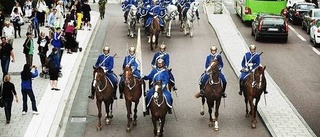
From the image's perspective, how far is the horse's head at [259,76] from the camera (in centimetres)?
1969

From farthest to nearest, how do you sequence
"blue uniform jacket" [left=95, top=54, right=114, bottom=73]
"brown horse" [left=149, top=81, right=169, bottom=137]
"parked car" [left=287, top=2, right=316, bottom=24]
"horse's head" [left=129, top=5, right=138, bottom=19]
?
"parked car" [left=287, top=2, right=316, bottom=24], "horse's head" [left=129, top=5, right=138, bottom=19], "blue uniform jacket" [left=95, top=54, right=114, bottom=73], "brown horse" [left=149, top=81, right=169, bottom=137]

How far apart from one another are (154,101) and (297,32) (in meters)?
24.8

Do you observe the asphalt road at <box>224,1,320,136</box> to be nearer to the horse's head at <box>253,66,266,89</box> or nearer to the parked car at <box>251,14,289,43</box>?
the parked car at <box>251,14,289,43</box>

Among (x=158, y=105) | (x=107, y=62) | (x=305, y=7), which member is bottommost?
(x=158, y=105)

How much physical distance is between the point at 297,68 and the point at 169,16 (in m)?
9.21

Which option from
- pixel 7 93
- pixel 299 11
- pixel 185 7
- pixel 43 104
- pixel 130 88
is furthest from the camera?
pixel 299 11

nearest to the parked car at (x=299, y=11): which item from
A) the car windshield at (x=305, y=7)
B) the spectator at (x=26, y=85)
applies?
the car windshield at (x=305, y=7)

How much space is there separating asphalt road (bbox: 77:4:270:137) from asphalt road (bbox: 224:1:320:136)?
202 cm

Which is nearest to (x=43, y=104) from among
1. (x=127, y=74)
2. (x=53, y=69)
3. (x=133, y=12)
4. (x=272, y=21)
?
(x=53, y=69)

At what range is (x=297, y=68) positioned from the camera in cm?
2948

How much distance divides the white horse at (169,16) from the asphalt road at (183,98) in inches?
22.8

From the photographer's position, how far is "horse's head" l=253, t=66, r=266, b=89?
19.7 meters

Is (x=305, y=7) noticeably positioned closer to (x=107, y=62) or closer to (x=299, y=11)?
(x=299, y=11)

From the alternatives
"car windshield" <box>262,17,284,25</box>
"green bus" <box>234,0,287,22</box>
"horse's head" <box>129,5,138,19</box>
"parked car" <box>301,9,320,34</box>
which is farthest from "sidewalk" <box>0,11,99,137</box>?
"parked car" <box>301,9,320,34</box>
